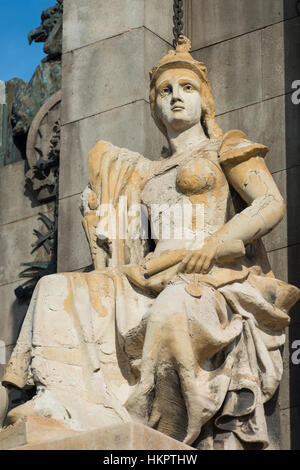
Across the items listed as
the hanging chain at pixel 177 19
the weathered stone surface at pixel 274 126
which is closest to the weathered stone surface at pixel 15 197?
the hanging chain at pixel 177 19

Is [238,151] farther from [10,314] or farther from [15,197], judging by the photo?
[15,197]

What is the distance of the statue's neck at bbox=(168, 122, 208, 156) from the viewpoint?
12383 mm

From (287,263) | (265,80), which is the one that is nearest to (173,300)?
(287,263)

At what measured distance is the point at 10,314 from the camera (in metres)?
15.5

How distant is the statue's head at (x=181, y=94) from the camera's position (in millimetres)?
12305

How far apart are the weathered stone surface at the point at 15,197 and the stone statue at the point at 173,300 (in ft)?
10.6

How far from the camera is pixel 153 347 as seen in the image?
10.9 meters

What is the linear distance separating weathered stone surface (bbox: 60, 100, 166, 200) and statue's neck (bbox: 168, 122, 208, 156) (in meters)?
1.24

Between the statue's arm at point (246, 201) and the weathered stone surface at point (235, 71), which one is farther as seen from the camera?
the weathered stone surface at point (235, 71)

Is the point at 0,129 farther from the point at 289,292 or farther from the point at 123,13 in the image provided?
the point at 289,292

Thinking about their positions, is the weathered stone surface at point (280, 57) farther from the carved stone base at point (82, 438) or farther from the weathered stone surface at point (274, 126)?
the carved stone base at point (82, 438)

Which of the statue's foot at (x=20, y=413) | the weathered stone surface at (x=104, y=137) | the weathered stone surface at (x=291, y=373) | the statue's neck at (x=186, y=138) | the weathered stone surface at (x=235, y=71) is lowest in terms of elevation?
the statue's foot at (x=20, y=413)

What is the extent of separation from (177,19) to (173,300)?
4.33 meters
